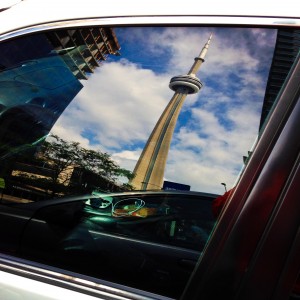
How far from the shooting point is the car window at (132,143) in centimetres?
126

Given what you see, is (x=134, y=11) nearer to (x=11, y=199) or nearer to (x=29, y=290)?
(x=11, y=199)

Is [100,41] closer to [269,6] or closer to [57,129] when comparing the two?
[57,129]

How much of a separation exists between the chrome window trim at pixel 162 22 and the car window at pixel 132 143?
0.02 metres

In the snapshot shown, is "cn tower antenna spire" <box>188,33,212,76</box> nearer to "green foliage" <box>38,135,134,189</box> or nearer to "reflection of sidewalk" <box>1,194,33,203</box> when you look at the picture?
"green foliage" <box>38,135,134,189</box>

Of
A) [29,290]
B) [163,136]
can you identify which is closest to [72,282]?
[29,290]

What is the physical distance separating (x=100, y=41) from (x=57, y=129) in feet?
1.26

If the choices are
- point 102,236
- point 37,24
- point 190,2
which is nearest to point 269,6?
point 190,2

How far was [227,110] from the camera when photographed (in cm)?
127

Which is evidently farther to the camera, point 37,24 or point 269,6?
point 37,24

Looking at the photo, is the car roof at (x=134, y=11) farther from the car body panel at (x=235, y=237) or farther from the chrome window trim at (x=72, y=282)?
the chrome window trim at (x=72, y=282)

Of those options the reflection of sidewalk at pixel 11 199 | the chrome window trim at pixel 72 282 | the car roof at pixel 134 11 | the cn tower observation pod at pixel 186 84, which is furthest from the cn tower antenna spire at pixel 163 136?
the reflection of sidewalk at pixel 11 199

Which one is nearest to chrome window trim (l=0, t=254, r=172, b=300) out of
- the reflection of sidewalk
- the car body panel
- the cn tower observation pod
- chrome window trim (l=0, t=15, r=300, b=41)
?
the car body panel

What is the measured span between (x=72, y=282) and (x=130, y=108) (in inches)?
25.2

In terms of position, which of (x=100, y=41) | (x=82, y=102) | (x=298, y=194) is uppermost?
(x=100, y=41)
